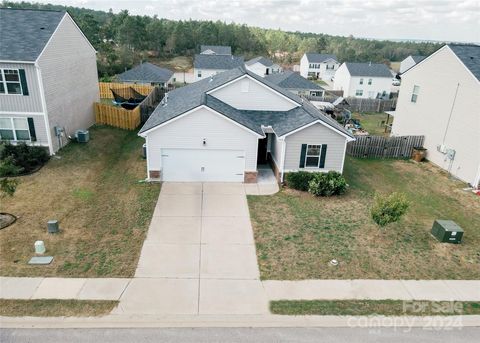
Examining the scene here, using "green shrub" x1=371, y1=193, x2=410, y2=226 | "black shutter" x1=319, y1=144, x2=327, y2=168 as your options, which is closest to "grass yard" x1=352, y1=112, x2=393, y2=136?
"black shutter" x1=319, y1=144, x2=327, y2=168

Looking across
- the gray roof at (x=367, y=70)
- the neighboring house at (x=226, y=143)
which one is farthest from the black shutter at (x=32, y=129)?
the gray roof at (x=367, y=70)

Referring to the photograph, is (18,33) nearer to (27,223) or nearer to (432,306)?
(27,223)

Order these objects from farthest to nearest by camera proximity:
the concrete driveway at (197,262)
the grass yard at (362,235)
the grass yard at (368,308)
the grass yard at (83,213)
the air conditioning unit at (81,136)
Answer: the air conditioning unit at (81,136), the grass yard at (362,235), the grass yard at (83,213), the concrete driveway at (197,262), the grass yard at (368,308)

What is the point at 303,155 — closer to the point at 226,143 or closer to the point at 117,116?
the point at 226,143

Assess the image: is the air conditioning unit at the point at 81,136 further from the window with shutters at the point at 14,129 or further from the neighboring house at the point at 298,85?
the neighboring house at the point at 298,85

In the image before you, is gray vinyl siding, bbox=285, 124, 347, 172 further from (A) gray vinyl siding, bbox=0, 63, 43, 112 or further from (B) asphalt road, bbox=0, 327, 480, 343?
(A) gray vinyl siding, bbox=0, 63, 43, 112

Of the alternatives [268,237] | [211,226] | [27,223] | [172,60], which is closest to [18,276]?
[27,223]
